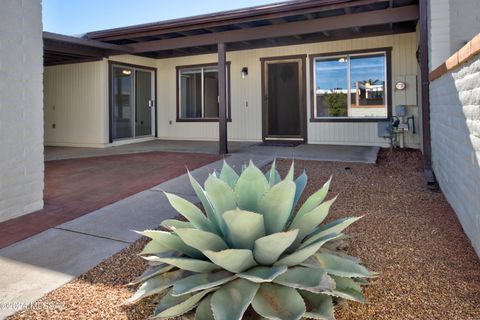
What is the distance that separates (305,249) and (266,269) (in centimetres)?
22

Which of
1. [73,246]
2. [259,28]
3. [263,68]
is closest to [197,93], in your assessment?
[263,68]

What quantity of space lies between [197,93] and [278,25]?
438 cm

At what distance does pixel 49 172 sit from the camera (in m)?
6.08

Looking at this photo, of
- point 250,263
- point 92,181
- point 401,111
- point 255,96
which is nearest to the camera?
point 250,263

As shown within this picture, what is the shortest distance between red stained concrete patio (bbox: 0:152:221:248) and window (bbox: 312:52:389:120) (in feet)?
11.7

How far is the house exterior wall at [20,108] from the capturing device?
349cm

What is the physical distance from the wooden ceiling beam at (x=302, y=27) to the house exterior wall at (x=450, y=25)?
0.83 metres

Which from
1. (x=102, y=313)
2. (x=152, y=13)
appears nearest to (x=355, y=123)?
(x=102, y=313)

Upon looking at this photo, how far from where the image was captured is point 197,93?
35.4 feet

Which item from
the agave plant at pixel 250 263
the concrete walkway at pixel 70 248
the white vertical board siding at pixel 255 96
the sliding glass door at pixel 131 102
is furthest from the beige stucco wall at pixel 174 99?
the agave plant at pixel 250 263

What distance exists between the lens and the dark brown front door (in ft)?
30.8

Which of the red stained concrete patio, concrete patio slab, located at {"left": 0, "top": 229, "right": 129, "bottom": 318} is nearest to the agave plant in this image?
concrete patio slab, located at {"left": 0, "top": 229, "right": 129, "bottom": 318}

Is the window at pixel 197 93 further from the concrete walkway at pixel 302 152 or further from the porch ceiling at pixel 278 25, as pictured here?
the concrete walkway at pixel 302 152

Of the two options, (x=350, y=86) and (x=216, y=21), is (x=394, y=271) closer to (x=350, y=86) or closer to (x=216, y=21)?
(x=216, y=21)
